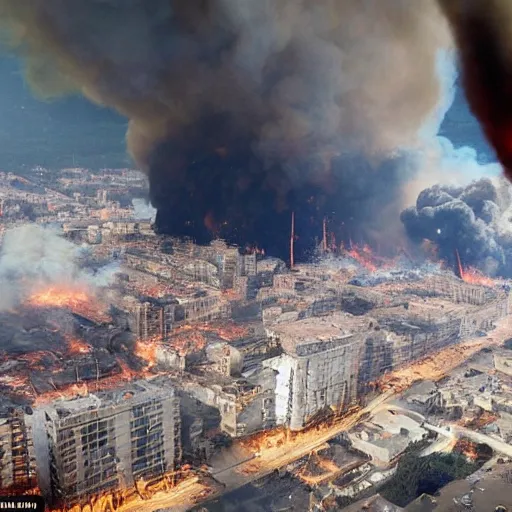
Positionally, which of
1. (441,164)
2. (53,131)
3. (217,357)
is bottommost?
(217,357)

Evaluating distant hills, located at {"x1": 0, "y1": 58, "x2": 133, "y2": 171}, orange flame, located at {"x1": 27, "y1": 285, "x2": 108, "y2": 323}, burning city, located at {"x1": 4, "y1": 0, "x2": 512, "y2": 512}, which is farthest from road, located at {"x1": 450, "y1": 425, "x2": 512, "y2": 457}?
distant hills, located at {"x1": 0, "y1": 58, "x2": 133, "y2": 171}

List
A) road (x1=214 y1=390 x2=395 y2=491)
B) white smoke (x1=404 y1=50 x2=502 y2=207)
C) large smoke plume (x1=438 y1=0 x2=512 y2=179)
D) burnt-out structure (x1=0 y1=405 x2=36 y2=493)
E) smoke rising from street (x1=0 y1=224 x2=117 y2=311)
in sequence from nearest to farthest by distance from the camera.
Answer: large smoke plume (x1=438 y1=0 x2=512 y2=179) → burnt-out structure (x1=0 y1=405 x2=36 y2=493) → road (x1=214 y1=390 x2=395 y2=491) → smoke rising from street (x1=0 y1=224 x2=117 y2=311) → white smoke (x1=404 y1=50 x2=502 y2=207)

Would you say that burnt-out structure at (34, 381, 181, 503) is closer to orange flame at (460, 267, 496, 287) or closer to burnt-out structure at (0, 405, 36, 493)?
burnt-out structure at (0, 405, 36, 493)

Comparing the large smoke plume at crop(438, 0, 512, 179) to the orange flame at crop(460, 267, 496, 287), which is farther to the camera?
the orange flame at crop(460, 267, 496, 287)

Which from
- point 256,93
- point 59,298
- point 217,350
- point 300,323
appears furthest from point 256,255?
point 59,298

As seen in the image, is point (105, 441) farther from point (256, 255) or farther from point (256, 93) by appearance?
point (256, 93)

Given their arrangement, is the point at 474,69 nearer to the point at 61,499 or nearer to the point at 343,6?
the point at 343,6
